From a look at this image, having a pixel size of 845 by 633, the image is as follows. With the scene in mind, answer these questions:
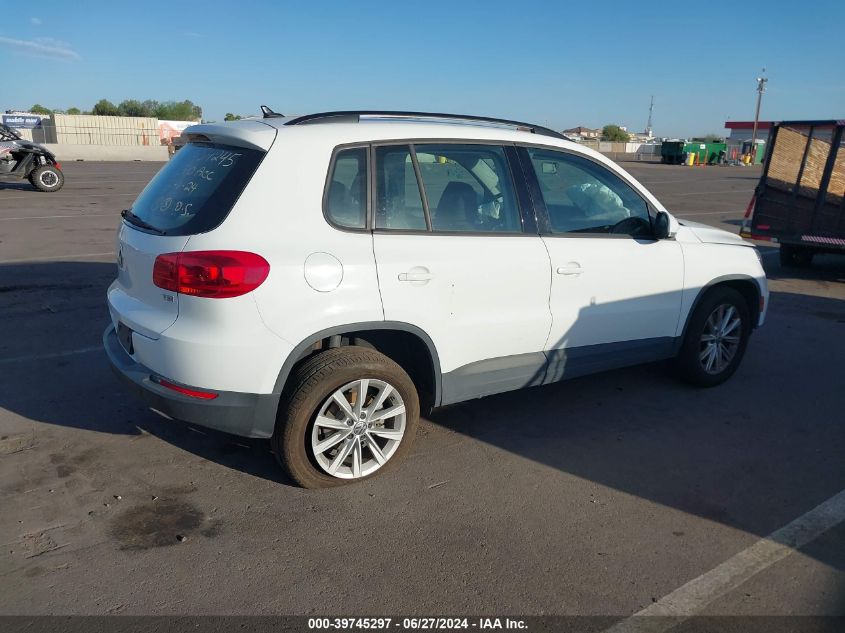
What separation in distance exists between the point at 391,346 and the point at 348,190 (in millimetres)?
916

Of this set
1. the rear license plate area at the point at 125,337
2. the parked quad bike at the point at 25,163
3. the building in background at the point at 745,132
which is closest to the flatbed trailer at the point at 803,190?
the rear license plate area at the point at 125,337

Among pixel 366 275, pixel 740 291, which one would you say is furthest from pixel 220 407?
pixel 740 291

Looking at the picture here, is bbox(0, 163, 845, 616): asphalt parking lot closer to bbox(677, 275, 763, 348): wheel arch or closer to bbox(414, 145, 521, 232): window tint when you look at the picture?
bbox(677, 275, 763, 348): wheel arch

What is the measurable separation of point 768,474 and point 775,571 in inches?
41.2

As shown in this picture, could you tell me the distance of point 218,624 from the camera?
9.08 feet

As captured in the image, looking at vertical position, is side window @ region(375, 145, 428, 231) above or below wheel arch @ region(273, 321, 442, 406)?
above

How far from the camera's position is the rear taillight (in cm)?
328

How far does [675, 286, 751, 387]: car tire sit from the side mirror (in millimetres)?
742

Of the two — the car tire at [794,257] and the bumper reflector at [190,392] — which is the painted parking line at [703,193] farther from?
the bumper reflector at [190,392]

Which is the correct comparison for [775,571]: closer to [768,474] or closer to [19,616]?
[768,474]

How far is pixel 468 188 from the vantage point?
4.14 metres

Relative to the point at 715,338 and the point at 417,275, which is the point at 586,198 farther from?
the point at 715,338

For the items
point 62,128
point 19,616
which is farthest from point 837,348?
point 62,128

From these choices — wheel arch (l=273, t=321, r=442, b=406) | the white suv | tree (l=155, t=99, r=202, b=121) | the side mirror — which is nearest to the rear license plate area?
the white suv
